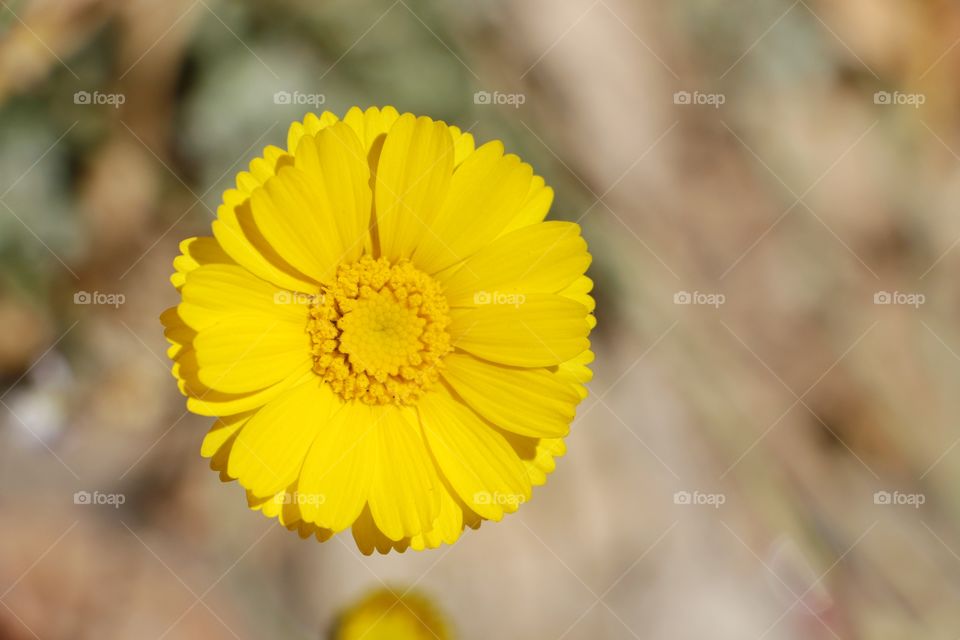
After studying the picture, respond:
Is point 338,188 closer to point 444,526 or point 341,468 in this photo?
point 341,468

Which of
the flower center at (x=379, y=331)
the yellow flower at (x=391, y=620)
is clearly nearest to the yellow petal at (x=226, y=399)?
the flower center at (x=379, y=331)

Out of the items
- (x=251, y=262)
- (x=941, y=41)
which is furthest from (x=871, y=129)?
(x=251, y=262)

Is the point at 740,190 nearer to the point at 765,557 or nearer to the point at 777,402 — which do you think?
the point at 777,402

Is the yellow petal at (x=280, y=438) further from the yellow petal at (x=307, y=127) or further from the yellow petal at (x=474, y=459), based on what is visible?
the yellow petal at (x=307, y=127)

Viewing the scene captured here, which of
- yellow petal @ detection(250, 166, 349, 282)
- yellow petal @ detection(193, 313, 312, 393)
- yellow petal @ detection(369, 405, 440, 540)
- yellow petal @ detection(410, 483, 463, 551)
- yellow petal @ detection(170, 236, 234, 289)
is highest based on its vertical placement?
yellow petal @ detection(250, 166, 349, 282)

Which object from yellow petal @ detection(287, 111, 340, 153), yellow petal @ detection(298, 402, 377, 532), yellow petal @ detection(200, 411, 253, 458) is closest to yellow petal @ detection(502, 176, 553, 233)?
Answer: yellow petal @ detection(287, 111, 340, 153)

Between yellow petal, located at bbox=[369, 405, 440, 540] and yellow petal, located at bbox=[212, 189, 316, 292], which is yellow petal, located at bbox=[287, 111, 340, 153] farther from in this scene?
yellow petal, located at bbox=[369, 405, 440, 540]

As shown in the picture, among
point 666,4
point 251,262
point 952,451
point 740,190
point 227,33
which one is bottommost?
point 952,451

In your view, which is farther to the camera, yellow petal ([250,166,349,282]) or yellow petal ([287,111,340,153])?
yellow petal ([287,111,340,153])
